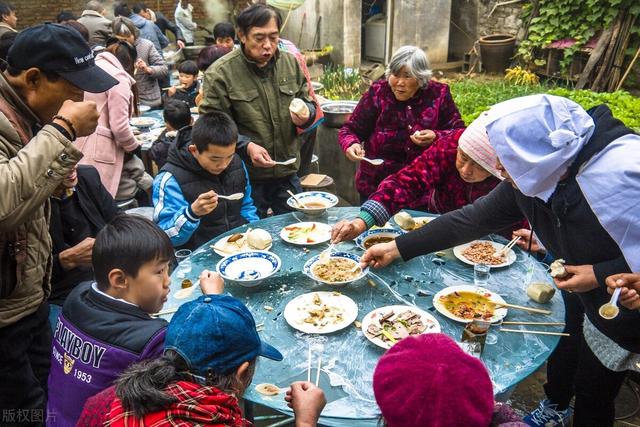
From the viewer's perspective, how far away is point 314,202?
3410 millimetres

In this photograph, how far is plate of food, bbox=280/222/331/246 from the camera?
2.96m

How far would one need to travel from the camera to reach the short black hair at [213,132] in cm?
308

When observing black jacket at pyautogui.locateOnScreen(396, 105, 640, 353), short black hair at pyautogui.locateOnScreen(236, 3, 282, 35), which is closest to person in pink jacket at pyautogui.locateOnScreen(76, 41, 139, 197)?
short black hair at pyautogui.locateOnScreen(236, 3, 282, 35)

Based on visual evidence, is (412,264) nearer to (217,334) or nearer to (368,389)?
(368,389)

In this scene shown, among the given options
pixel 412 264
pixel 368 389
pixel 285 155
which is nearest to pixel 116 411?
pixel 368 389

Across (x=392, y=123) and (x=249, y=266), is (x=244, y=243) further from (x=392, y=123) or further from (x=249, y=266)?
(x=392, y=123)

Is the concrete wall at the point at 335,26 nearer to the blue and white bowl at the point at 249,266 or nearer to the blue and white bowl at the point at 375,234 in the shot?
the blue and white bowl at the point at 375,234

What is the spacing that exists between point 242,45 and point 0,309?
2556mm

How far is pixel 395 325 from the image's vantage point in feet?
7.04

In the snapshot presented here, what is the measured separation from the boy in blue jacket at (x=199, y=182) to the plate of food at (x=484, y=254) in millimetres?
1520

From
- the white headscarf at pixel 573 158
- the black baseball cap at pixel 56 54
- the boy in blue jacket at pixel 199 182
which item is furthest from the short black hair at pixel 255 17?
the white headscarf at pixel 573 158

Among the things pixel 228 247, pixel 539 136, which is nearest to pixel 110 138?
pixel 228 247

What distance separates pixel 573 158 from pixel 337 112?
13.0 feet

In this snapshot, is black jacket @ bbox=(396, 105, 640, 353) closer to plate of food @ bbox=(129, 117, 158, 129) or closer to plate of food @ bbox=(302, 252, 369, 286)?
plate of food @ bbox=(302, 252, 369, 286)
